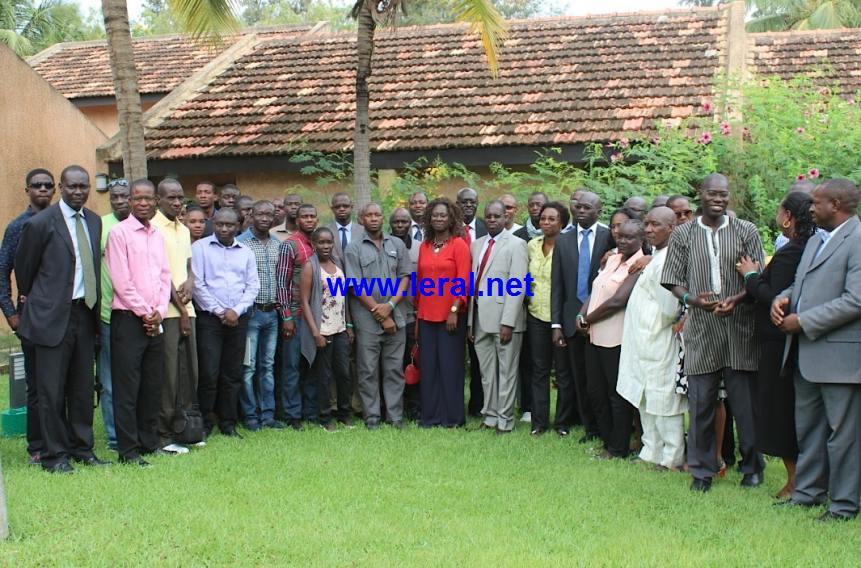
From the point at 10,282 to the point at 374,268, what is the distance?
11.2 feet

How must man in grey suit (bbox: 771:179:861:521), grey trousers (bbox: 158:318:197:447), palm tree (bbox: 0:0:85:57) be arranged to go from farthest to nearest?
palm tree (bbox: 0:0:85:57) < grey trousers (bbox: 158:318:197:447) < man in grey suit (bbox: 771:179:861:521)

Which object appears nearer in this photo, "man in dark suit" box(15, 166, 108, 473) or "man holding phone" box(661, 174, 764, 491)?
"man holding phone" box(661, 174, 764, 491)

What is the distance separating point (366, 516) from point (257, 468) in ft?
5.35

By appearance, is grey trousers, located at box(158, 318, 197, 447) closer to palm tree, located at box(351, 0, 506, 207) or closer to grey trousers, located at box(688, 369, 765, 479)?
grey trousers, located at box(688, 369, 765, 479)

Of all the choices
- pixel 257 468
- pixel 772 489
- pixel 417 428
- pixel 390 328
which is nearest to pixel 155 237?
pixel 257 468

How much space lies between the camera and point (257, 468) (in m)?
7.51

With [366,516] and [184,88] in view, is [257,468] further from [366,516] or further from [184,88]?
[184,88]

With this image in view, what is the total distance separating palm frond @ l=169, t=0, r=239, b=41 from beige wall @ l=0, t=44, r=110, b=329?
12.2ft

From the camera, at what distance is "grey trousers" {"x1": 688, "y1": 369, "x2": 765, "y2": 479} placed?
6.94m

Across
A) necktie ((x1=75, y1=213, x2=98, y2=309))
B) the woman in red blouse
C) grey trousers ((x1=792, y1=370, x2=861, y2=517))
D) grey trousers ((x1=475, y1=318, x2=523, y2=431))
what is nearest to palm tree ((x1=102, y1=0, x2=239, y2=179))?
the woman in red blouse

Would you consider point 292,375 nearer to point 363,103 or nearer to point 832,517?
point 363,103

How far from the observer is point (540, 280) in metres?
9.08

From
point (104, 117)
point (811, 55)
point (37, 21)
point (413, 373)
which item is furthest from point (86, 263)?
point (37, 21)

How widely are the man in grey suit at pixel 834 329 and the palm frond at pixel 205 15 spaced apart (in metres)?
9.22
